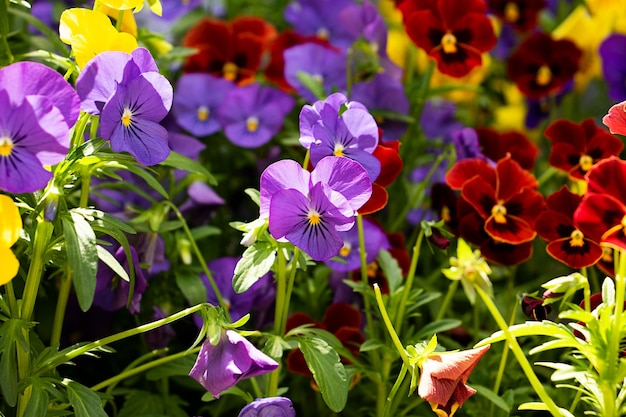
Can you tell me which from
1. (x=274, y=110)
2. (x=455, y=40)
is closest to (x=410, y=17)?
(x=455, y=40)

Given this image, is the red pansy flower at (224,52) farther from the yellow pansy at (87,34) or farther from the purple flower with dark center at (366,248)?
the yellow pansy at (87,34)

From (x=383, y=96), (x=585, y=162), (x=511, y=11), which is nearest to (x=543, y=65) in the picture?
(x=511, y=11)

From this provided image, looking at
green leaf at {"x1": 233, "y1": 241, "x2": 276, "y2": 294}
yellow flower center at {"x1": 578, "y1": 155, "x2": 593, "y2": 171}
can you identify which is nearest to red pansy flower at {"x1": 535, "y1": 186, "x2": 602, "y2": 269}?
yellow flower center at {"x1": 578, "y1": 155, "x2": 593, "y2": 171}

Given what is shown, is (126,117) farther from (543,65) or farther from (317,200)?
(543,65)

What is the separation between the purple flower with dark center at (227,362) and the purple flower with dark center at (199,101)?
667 mm

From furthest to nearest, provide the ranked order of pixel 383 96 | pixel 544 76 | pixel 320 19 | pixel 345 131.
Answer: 1. pixel 320 19
2. pixel 544 76
3. pixel 383 96
4. pixel 345 131

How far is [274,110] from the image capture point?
1507mm

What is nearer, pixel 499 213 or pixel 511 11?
pixel 499 213

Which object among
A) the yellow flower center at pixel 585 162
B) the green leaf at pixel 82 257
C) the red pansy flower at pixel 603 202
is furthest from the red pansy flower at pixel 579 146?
the green leaf at pixel 82 257

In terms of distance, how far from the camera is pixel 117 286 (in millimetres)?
1089

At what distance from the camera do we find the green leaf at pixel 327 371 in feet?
3.02

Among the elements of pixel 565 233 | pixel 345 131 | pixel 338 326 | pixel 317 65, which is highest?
pixel 345 131

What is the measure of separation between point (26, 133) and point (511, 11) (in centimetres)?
118

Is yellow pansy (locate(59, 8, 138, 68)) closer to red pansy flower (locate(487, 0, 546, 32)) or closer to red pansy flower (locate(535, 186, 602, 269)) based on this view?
red pansy flower (locate(535, 186, 602, 269))
